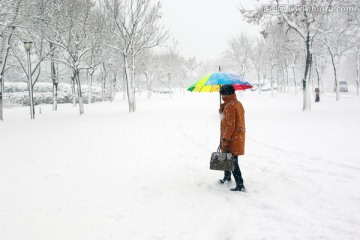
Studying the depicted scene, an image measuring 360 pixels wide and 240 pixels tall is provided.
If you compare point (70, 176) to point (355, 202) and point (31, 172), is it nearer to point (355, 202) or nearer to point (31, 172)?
point (31, 172)

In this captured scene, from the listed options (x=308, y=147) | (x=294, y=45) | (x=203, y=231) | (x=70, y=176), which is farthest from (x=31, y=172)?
(x=294, y=45)

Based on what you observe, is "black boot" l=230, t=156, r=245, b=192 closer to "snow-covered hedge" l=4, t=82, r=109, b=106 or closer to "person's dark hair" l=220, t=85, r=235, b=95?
"person's dark hair" l=220, t=85, r=235, b=95

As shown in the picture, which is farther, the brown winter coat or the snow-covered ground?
the brown winter coat

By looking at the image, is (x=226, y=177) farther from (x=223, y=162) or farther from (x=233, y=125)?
(x=233, y=125)

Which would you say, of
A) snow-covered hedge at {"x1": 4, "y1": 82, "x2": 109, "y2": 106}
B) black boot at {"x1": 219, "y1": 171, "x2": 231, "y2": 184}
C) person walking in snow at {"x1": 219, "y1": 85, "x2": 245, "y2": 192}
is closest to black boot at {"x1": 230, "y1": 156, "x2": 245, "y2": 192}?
person walking in snow at {"x1": 219, "y1": 85, "x2": 245, "y2": 192}

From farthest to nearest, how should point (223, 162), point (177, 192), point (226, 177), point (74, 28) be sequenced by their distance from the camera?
point (74, 28) < point (226, 177) < point (177, 192) < point (223, 162)

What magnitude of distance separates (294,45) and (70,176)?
3279cm

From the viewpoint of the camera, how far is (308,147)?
8.05 meters

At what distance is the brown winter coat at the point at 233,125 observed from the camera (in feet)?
15.3

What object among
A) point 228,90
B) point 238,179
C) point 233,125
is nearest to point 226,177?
point 238,179

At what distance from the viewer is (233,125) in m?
4.65

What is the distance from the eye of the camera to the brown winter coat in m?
4.67

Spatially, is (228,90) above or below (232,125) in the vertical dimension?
above

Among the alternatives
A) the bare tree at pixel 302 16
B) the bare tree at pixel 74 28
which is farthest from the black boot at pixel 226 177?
the bare tree at pixel 74 28
